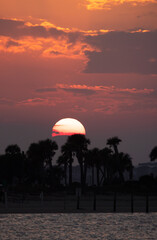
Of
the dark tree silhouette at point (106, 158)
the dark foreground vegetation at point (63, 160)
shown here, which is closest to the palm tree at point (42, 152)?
the dark foreground vegetation at point (63, 160)

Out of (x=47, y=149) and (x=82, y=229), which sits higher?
(x=47, y=149)

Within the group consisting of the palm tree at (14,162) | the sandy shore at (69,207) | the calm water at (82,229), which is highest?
the palm tree at (14,162)

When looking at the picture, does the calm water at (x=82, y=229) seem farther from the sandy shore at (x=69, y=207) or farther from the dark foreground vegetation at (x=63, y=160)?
the dark foreground vegetation at (x=63, y=160)

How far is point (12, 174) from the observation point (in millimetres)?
159000

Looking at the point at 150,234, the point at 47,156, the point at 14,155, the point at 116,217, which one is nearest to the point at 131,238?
the point at 150,234

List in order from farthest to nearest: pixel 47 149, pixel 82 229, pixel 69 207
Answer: pixel 47 149 < pixel 69 207 < pixel 82 229

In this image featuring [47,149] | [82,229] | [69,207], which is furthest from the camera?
[47,149]

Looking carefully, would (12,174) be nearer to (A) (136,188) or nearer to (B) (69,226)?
(A) (136,188)

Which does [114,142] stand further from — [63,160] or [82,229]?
[82,229]

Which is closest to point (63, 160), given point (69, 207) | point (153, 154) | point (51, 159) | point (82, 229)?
point (51, 159)

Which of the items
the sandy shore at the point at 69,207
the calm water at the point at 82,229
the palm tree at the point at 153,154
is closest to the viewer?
the calm water at the point at 82,229

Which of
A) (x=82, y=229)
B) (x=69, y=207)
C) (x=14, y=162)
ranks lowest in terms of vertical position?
(x=82, y=229)

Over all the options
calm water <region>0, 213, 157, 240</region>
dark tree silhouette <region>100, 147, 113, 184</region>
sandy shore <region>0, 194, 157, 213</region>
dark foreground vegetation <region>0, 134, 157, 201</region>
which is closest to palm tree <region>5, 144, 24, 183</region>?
dark foreground vegetation <region>0, 134, 157, 201</region>

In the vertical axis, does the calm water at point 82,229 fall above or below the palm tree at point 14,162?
below
